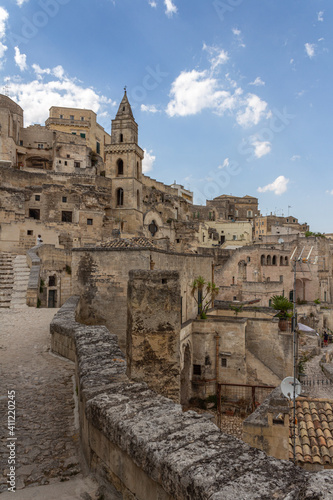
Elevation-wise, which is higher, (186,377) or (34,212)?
(34,212)

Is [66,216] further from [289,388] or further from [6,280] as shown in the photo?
[289,388]

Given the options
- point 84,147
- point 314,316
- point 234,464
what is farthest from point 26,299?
point 84,147

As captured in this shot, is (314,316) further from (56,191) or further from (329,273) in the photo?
(56,191)

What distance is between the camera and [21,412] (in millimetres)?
4344

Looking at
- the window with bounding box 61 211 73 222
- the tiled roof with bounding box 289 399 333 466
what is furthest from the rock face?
the window with bounding box 61 211 73 222

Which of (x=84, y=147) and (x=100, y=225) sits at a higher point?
(x=84, y=147)

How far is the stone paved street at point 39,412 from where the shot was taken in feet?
10.5

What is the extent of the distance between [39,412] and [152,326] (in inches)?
69.9

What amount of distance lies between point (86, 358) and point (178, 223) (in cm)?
4598

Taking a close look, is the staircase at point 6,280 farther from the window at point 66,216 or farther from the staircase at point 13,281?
the window at point 66,216

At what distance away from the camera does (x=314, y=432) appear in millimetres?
7875

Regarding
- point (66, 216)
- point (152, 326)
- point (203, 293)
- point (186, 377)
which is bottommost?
point (186, 377)

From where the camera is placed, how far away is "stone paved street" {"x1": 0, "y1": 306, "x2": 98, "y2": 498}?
320 cm

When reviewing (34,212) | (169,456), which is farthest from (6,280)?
(34,212)
